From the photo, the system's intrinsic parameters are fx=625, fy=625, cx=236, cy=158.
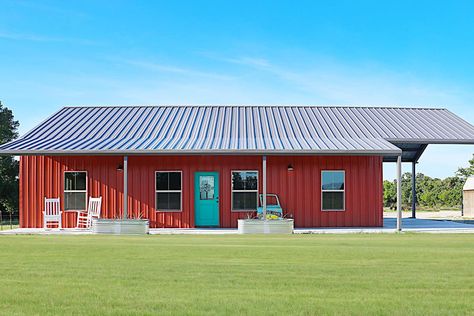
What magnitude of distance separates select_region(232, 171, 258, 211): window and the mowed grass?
29.4 ft

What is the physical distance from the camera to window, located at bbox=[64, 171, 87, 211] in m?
20.9

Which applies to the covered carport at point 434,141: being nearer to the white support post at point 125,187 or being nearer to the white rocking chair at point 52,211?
the white support post at point 125,187

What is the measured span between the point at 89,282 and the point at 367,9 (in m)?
16.1

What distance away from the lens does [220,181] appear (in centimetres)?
2075

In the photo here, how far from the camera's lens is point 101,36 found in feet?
68.4

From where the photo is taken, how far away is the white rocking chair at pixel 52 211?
20.3 m

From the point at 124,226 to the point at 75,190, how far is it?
343 cm

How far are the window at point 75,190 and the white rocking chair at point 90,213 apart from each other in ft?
0.87

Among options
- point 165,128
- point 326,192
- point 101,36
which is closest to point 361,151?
point 326,192

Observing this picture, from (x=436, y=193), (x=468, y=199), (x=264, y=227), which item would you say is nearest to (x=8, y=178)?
(x=264, y=227)

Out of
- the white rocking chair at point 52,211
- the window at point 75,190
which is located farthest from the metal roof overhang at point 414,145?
the white rocking chair at point 52,211

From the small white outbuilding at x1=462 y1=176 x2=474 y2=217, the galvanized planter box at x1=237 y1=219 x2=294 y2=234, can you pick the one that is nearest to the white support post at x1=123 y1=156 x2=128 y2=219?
the galvanized planter box at x1=237 y1=219 x2=294 y2=234

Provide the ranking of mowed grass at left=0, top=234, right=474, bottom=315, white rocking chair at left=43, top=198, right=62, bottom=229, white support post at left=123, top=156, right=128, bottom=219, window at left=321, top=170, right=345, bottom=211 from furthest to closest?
window at left=321, top=170, right=345, bottom=211, white rocking chair at left=43, top=198, right=62, bottom=229, white support post at left=123, top=156, right=128, bottom=219, mowed grass at left=0, top=234, right=474, bottom=315

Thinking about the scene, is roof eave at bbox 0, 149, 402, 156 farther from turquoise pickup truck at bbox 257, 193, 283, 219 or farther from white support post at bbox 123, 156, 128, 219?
turquoise pickup truck at bbox 257, 193, 283, 219
